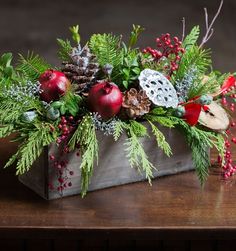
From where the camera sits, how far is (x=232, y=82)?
137 cm

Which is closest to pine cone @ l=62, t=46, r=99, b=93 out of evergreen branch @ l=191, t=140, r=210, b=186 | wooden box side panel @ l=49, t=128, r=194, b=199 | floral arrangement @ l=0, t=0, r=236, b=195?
floral arrangement @ l=0, t=0, r=236, b=195

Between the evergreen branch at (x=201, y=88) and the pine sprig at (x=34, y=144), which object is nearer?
the pine sprig at (x=34, y=144)

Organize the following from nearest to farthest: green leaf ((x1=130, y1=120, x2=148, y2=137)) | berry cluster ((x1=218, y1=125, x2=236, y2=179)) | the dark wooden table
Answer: the dark wooden table → green leaf ((x1=130, y1=120, x2=148, y2=137)) → berry cluster ((x1=218, y1=125, x2=236, y2=179))

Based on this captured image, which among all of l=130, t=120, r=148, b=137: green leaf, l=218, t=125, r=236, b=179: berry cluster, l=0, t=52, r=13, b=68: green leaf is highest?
l=0, t=52, r=13, b=68: green leaf

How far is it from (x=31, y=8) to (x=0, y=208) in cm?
205

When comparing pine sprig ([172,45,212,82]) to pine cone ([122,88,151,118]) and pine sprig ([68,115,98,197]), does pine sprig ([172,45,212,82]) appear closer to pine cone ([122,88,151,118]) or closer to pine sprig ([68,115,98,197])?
pine cone ([122,88,151,118])

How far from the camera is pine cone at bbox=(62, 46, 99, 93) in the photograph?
1206 millimetres

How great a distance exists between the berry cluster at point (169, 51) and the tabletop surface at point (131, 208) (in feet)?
0.74

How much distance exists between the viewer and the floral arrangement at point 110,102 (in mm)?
1139

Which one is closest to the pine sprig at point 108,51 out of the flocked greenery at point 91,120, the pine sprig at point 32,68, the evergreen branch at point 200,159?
the flocked greenery at point 91,120

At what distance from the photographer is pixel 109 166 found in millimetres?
1206

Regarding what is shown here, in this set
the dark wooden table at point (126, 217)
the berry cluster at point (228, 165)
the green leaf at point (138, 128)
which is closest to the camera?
the dark wooden table at point (126, 217)

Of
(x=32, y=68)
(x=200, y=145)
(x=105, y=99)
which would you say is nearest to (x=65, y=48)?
(x=32, y=68)

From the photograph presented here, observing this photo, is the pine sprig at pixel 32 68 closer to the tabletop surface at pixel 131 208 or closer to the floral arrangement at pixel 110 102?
the floral arrangement at pixel 110 102
